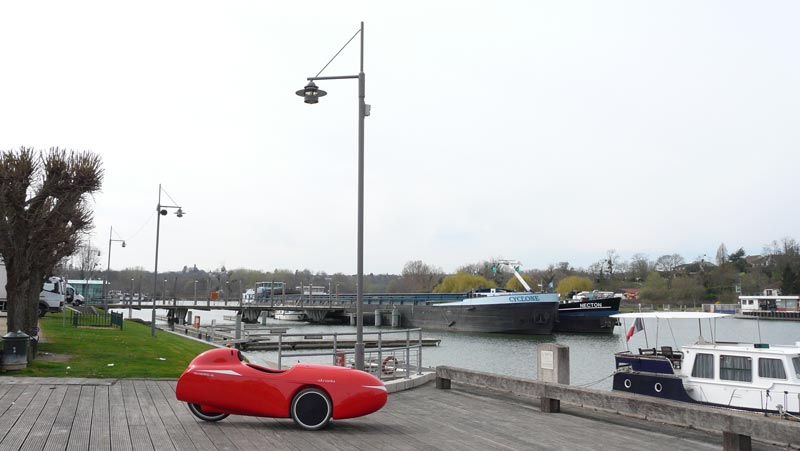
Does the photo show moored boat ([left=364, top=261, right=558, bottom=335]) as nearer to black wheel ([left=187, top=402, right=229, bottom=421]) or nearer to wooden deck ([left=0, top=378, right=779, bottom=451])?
wooden deck ([left=0, top=378, right=779, bottom=451])

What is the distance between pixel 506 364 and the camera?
37.8 metres

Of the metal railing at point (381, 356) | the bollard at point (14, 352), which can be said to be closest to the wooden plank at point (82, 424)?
the metal railing at point (381, 356)

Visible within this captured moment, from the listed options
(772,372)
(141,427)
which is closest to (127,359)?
(141,427)

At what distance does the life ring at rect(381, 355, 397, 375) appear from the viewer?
15230 millimetres

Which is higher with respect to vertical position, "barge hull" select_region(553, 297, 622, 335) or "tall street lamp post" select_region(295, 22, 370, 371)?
"tall street lamp post" select_region(295, 22, 370, 371)

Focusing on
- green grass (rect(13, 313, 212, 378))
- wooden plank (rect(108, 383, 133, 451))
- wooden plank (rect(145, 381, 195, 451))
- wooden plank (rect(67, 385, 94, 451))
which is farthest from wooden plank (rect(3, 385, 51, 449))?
green grass (rect(13, 313, 212, 378))

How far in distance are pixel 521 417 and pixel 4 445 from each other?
7.18m

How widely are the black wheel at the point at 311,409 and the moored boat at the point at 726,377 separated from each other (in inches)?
507

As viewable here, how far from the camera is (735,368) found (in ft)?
59.7

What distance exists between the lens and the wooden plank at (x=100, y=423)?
292 inches

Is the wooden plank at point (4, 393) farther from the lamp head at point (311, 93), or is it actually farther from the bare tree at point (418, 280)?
the bare tree at point (418, 280)

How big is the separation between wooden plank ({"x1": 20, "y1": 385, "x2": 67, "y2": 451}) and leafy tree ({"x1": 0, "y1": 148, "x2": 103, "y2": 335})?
8.12 meters

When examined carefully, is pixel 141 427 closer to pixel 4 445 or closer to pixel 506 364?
pixel 4 445

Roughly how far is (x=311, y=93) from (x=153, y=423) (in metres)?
7.75
